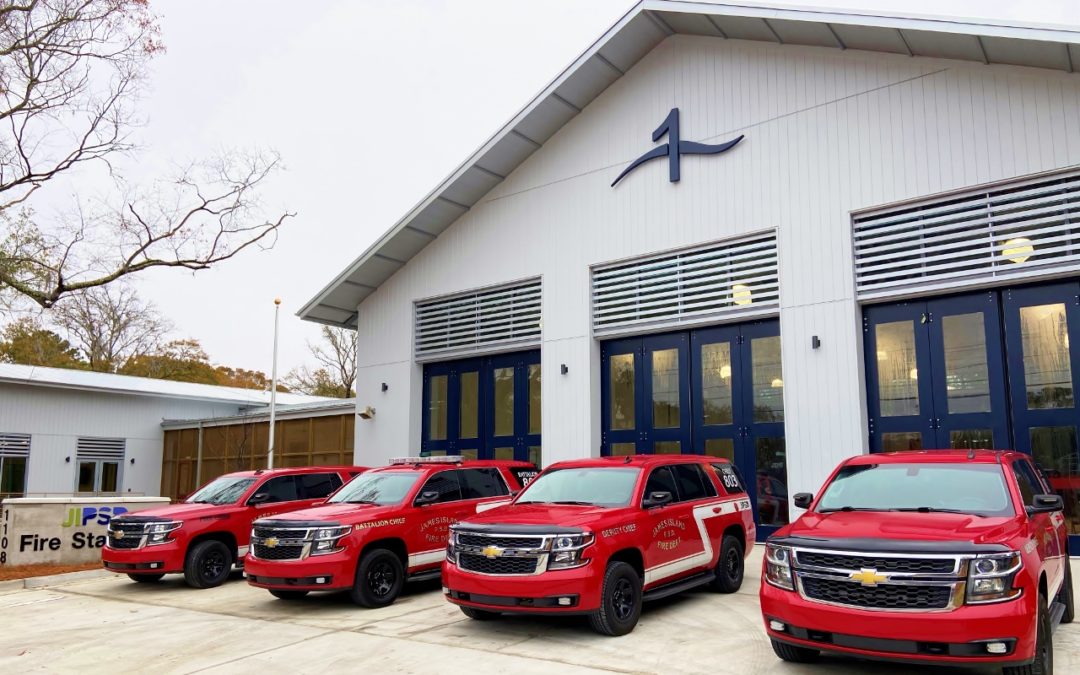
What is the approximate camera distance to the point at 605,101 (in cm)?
1781

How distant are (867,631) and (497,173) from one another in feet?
48.6

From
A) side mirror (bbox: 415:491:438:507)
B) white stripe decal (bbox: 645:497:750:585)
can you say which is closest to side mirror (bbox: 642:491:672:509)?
white stripe decal (bbox: 645:497:750:585)

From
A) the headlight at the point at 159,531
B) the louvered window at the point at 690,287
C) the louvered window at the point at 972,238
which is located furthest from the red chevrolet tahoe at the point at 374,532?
the louvered window at the point at 972,238

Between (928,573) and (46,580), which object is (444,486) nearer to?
(928,573)

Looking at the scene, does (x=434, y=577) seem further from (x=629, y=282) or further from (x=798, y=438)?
(x=629, y=282)

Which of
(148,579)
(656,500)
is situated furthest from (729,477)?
(148,579)

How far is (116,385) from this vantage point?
1312 inches

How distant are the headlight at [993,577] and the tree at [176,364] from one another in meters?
52.6

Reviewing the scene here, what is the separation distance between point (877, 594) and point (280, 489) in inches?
413

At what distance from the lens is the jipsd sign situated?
52.4 ft

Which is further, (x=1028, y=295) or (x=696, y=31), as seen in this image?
(x=696, y=31)

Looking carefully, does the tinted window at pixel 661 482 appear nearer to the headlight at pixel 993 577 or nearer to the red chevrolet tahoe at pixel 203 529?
the headlight at pixel 993 577

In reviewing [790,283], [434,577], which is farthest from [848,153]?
[434,577]

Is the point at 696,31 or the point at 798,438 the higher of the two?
the point at 696,31
